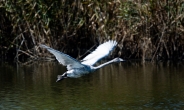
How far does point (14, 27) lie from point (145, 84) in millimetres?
6099

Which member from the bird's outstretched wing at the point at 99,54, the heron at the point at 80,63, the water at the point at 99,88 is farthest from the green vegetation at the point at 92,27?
the heron at the point at 80,63

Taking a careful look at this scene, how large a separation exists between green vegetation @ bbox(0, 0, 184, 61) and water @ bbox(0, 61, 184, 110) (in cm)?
78

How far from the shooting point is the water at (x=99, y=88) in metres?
9.71

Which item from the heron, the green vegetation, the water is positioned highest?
the green vegetation

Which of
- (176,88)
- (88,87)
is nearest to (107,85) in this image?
(88,87)

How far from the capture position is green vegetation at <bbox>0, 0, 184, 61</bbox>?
1564cm

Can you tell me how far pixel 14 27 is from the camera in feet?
55.3

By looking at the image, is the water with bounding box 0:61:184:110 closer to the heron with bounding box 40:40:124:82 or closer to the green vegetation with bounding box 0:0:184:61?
the heron with bounding box 40:40:124:82

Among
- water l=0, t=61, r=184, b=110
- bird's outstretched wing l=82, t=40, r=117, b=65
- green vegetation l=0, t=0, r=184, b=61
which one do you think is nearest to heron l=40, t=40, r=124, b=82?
bird's outstretched wing l=82, t=40, r=117, b=65

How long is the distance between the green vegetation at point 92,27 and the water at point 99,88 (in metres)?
0.78

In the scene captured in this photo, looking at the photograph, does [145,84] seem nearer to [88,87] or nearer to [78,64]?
[88,87]

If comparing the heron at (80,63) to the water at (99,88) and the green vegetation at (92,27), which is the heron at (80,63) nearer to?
the water at (99,88)

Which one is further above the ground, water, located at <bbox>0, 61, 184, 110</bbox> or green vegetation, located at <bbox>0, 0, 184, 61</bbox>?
green vegetation, located at <bbox>0, 0, 184, 61</bbox>

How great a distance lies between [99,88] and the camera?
11.7 m
